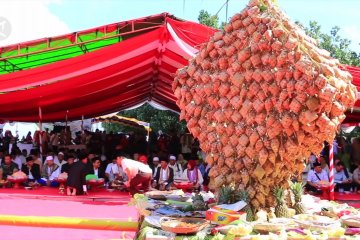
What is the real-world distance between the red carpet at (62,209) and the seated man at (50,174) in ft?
1.16

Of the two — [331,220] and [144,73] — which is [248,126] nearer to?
[331,220]

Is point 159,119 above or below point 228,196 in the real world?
above

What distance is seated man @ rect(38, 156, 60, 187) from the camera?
1025 centimetres

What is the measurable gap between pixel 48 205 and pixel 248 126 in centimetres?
527

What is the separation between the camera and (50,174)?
10.5 meters

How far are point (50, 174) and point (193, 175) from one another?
327 centimetres

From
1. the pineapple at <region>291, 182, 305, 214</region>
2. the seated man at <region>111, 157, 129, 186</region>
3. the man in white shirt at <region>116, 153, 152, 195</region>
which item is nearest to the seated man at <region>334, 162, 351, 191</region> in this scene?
the man in white shirt at <region>116, 153, 152, 195</region>

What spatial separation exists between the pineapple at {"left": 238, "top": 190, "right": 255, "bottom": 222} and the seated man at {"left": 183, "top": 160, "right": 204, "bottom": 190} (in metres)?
5.91

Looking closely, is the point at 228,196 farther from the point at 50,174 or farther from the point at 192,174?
the point at 50,174

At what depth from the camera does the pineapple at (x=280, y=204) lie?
3744 millimetres

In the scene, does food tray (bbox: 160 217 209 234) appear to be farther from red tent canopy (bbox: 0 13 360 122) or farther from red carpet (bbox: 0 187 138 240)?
red tent canopy (bbox: 0 13 360 122)

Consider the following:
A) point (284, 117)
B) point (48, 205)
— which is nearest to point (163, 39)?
point (48, 205)

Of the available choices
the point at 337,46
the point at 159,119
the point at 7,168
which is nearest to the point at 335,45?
the point at 337,46

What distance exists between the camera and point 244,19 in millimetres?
3840
